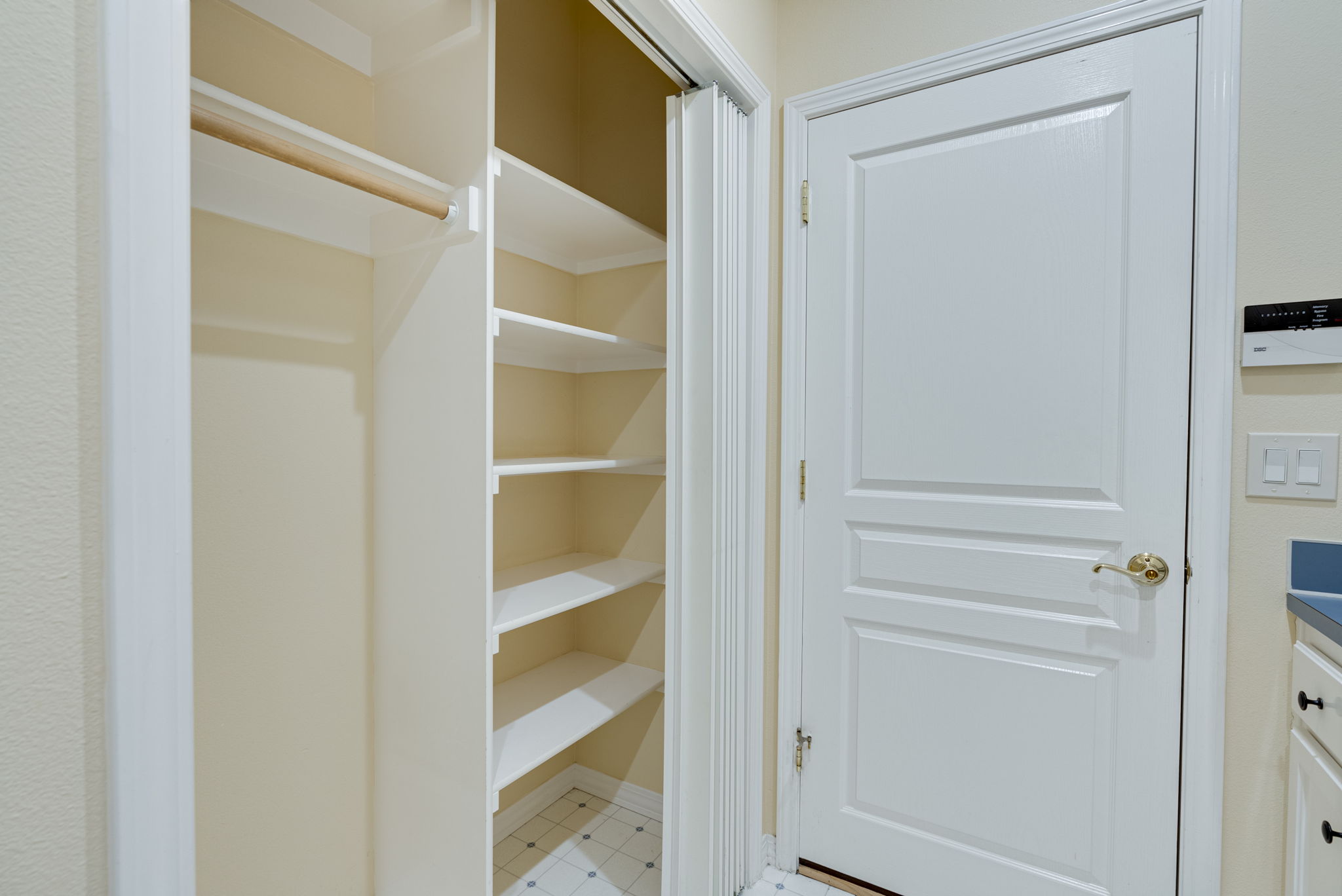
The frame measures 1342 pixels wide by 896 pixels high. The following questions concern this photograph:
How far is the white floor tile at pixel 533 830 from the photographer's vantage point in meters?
1.88

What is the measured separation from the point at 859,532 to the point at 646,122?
1.44 m

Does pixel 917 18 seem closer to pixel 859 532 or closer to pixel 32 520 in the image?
pixel 859 532

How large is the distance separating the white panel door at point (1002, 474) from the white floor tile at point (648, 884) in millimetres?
436

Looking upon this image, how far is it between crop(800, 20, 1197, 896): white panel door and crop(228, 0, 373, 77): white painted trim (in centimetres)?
112

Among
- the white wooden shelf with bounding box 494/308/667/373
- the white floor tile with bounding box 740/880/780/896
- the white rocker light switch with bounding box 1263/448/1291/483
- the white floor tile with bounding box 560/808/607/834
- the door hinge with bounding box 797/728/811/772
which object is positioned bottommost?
the white floor tile with bounding box 560/808/607/834

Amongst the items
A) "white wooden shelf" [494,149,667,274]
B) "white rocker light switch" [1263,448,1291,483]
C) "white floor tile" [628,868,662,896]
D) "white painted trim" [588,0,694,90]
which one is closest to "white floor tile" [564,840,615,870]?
"white floor tile" [628,868,662,896]

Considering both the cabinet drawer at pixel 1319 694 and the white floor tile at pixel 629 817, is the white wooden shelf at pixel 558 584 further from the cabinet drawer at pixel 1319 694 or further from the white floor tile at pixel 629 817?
the cabinet drawer at pixel 1319 694

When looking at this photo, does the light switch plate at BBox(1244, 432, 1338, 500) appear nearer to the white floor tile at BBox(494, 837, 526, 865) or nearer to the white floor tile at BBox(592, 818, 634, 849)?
the white floor tile at BBox(592, 818, 634, 849)

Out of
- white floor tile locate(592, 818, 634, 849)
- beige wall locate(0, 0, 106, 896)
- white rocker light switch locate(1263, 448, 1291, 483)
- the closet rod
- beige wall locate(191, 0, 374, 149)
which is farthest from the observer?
white floor tile locate(592, 818, 634, 849)

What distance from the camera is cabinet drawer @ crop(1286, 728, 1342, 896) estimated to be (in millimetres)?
1013

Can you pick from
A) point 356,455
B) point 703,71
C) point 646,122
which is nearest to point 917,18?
point 703,71

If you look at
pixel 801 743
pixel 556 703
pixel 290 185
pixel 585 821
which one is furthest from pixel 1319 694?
pixel 290 185

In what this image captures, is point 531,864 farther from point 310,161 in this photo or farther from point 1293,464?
point 1293,464

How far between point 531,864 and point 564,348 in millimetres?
1484
